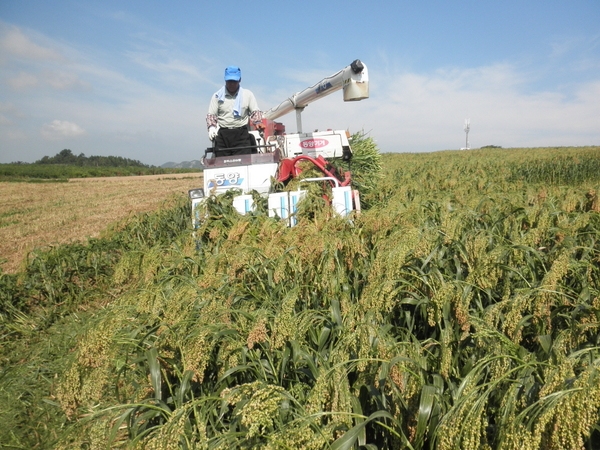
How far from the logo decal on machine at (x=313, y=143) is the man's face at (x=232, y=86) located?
1346 mm

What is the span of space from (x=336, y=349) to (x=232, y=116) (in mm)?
5656

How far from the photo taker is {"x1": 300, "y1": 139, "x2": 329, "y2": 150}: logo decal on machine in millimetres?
7188

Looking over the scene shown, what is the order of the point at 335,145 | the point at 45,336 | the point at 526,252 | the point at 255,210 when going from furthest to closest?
the point at 335,145, the point at 255,210, the point at 45,336, the point at 526,252

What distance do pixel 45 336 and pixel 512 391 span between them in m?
4.33

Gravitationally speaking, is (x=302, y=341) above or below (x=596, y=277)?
below

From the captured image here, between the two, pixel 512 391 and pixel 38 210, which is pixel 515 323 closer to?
pixel 512 391

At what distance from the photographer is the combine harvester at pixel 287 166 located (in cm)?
546

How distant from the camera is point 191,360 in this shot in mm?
1834

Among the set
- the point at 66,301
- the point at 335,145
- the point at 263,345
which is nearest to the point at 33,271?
the point at 66,301

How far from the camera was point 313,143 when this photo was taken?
7.21 meters

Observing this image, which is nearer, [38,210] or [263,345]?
[263,345]

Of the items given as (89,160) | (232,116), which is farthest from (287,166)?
(89,160)

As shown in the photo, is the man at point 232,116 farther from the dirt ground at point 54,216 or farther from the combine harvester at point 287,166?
the dirt ground at point 54,216

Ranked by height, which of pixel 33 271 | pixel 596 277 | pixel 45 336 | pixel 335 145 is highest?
pixel 335 145
